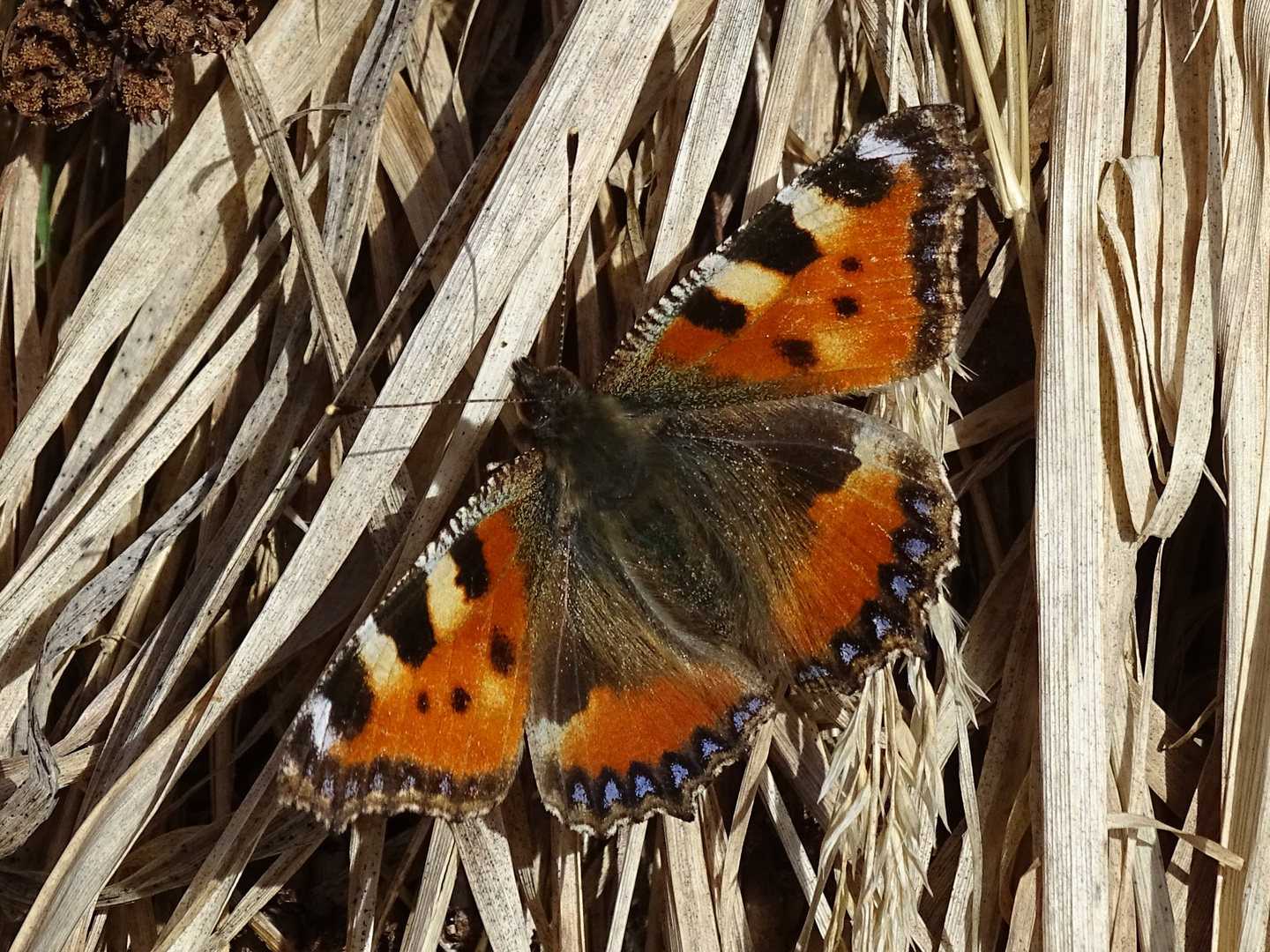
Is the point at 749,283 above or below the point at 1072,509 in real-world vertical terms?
above

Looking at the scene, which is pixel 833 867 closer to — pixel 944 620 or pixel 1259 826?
pixel 944 620

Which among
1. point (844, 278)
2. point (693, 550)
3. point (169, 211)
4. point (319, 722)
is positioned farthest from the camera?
point (169, 211)

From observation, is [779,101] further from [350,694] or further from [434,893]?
[434,893]

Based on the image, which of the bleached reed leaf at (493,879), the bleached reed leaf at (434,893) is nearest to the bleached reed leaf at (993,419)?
the bleached reed leaf at (493,879)

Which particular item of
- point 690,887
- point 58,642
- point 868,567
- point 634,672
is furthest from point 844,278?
point 58,642

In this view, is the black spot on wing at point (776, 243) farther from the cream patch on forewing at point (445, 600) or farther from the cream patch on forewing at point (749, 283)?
the cream patch on forewing at point (445, 600)

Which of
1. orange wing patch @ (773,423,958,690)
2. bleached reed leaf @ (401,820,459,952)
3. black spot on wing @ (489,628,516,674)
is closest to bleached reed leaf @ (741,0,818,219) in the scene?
orange wing patch @ (773,423,958,690)

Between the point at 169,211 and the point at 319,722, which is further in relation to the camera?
the point at 169,211
